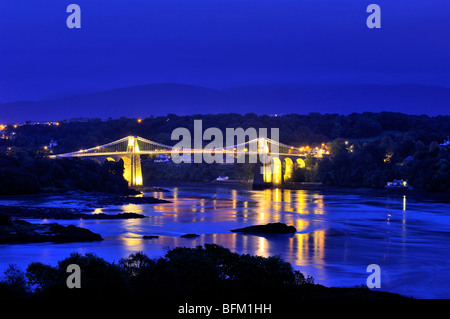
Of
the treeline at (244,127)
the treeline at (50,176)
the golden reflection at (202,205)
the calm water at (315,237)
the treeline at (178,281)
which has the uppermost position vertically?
the treeline at (244,127)

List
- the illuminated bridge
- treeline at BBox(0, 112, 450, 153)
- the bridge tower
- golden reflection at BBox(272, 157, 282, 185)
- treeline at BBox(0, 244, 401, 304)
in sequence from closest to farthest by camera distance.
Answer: treeline at BBox(0, 244, 401, 304)
the bridge tower
the illuminated bridge
golden reflection at BBox(272, 157, 282, 185)
treeline at BBox(0, 112, 450, 153)

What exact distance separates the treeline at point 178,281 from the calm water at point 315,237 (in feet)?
9.79

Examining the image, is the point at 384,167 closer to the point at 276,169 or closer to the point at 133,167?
the point at 276,169

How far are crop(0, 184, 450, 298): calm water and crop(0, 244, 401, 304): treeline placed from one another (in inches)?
117

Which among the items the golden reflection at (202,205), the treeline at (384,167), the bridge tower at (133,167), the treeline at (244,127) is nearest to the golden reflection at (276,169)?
the treeline at (384,167)

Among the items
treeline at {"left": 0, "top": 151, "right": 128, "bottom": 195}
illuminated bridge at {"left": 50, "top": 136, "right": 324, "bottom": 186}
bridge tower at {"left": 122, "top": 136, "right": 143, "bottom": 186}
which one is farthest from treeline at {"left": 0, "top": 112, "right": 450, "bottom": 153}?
treeline at {"left": 0, "top": 151, "right": 128, "bottom": 195}

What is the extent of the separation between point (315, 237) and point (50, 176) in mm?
23369

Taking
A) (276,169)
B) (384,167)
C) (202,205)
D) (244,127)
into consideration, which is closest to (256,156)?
(276,169)

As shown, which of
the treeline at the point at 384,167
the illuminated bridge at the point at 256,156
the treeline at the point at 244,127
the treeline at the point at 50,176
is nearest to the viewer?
the treeline at the point at 50,176

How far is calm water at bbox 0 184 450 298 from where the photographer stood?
1630 centimetres

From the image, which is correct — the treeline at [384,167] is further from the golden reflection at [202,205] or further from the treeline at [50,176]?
the treeline at [50,176]

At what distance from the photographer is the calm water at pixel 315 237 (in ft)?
Result: 53.5

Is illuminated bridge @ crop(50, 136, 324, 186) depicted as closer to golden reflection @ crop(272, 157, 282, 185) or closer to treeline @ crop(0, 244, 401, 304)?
golden reflection @ crop(272, 157, 282, 185)

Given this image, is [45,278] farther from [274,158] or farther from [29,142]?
[29,142]
